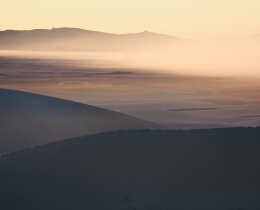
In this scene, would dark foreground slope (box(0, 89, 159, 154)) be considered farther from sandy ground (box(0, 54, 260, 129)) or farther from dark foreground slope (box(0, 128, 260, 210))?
dark foreground slope (box(0, 128, 260, 210))

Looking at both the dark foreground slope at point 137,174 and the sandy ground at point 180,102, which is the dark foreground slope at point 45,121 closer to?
the sandy ground at point 180,102

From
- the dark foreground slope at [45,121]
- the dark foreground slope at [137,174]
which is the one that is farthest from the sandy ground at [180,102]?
the dark foreground slope at [137,174]

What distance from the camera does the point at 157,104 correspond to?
64.5ft

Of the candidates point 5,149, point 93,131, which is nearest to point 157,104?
point 93,131

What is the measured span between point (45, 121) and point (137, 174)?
581 centimetres

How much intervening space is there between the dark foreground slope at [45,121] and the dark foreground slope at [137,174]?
3205mm

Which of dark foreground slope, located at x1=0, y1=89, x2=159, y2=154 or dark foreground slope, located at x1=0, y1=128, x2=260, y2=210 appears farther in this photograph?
dark foreground slope, located at x1=0, y1=89, x2=159, y2=154

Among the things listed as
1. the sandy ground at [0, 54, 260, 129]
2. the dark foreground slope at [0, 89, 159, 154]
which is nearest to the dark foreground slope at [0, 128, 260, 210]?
the dark foreground slope at [0, 89, 159, 154]

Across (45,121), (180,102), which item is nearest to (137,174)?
(45,121)

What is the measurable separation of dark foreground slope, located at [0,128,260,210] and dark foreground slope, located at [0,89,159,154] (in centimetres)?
320

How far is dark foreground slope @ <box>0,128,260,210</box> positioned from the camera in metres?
5.71

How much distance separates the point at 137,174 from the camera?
20.8ft

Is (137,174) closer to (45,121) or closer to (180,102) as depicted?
(45,121)

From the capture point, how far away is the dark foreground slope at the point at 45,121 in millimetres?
10661
